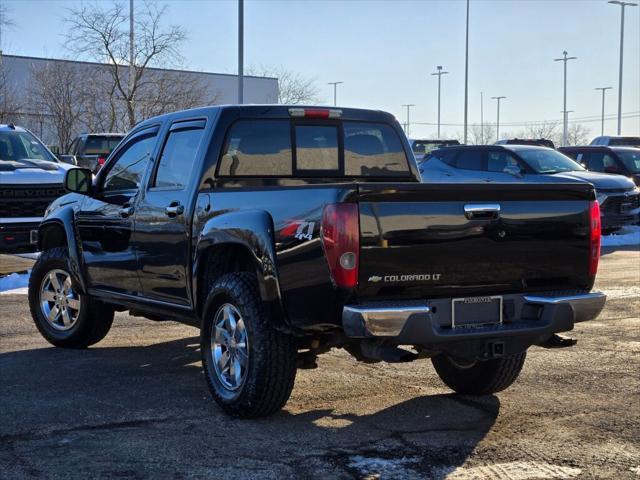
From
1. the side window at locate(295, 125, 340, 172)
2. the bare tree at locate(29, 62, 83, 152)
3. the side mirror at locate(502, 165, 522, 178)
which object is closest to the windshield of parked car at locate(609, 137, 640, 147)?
the side mirror at locate(502, 165, 522, 178)

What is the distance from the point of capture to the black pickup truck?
526cm

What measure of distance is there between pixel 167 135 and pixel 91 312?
1870 mm

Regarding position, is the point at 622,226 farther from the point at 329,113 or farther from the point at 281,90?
the point at 281,90

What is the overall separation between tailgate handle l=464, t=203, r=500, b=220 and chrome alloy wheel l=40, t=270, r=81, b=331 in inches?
160

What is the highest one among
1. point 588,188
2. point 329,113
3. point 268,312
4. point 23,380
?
point 329,113

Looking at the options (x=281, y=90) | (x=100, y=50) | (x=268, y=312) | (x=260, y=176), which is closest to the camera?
(x=268, y=312)

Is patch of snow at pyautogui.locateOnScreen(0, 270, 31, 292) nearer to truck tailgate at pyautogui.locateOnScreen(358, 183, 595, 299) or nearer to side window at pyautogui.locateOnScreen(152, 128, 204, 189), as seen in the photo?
side window at pyautogui.locateOnScreen(152, 128, 204, 189)

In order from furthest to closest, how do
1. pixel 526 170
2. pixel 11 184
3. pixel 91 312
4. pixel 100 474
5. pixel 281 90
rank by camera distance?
pixel 281 90 < pixel 526 170 < pixel 11 184 < pixel 91 312 < pixel 100 474

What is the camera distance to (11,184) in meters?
13.4

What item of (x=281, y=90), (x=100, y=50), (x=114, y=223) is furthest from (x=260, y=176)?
(x=281, y=90)

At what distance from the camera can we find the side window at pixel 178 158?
6.85 meters

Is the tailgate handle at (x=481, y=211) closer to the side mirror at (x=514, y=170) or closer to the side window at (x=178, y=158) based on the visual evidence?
the side window at (x=178, y=158)

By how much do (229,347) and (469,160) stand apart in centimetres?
1434

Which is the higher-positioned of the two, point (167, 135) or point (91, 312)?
point (167, 135)
